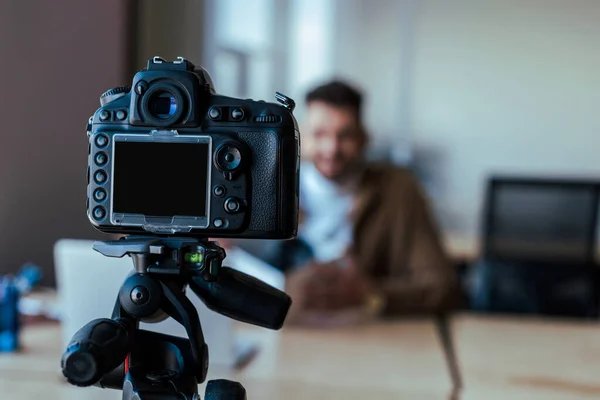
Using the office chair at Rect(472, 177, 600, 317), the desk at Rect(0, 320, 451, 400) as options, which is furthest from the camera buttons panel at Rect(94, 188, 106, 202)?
the office chair at Rect(472, 177, 600, 317)

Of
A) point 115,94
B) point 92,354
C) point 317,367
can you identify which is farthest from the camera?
point 317,367

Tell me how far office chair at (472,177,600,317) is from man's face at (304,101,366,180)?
76cm

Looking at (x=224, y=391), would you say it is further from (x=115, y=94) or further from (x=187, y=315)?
(x=115, y=94)

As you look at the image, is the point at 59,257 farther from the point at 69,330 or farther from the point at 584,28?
the point at 584,28

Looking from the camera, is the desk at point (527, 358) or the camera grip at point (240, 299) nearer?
the camera grip at point (240, 299)

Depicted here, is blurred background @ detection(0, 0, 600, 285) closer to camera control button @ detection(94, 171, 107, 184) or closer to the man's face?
the man's face

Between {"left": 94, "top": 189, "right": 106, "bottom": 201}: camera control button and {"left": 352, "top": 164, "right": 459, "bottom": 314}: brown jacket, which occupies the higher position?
{"left": 94, "top": 189, "right": 106, "bottom": 201}: camera control button

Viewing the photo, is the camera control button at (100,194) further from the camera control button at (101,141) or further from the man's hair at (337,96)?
the man's hair at (337,96)

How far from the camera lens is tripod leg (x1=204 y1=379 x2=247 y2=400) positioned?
0.62 meters

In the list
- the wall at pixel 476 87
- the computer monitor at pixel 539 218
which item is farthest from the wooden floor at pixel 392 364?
the wall at pixel 476 87

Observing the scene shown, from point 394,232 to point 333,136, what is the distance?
1.28 feet

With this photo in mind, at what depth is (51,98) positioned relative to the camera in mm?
1708

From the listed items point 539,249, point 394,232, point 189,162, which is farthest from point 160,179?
point 539,249

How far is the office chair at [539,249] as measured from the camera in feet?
8.19
